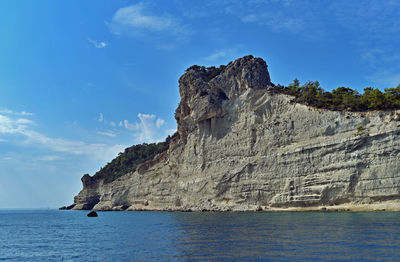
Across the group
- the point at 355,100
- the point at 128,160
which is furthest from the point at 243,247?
the point at 128,160

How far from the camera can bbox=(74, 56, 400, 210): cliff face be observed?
139 feet

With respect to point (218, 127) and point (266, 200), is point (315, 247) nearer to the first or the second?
point (266, 200)

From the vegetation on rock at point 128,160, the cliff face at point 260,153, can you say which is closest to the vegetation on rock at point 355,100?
the cliff face at point 260,153

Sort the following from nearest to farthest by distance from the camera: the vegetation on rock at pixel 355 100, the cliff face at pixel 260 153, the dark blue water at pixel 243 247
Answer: the dark blue water at pixel 243 247, the cliff face at pixel 260 153, the vegetation on rock at pixel 355 100

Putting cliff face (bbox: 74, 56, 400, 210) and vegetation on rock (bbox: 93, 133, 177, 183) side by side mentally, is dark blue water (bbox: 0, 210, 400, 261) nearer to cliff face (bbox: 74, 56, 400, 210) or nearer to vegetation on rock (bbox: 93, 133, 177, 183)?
cliff face (bbox: 74, 56, 400, 210)

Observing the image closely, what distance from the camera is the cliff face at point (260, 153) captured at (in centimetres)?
4241

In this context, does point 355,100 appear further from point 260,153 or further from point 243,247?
point 243,247

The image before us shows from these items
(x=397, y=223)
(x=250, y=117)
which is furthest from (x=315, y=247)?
(x=250, y=117)

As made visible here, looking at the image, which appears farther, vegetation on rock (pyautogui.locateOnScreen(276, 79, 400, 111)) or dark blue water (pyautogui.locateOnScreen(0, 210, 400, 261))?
vegetation on rock (pyautogui.locateOnScreen(276, 79, 400, 111))

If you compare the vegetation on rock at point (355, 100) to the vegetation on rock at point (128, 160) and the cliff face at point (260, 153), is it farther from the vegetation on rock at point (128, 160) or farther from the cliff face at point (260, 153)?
the vegetation on rock at point (128, 160)

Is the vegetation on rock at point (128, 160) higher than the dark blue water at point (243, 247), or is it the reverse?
the vegetation on rock at point (128, 160)

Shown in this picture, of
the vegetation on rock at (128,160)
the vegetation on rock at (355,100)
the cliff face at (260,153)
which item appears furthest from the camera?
the vegetation on rock at (128,160)

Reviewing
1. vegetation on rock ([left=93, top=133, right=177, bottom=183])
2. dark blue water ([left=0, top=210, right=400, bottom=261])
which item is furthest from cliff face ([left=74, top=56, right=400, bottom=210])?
vegetation on rock ([left=93, top=133, right=177, bottom=183])

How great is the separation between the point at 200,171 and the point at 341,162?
1157 inches
